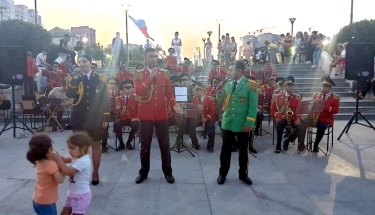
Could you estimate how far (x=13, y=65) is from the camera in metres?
9.24

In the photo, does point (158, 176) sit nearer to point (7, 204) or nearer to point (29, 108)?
point (7, 204)

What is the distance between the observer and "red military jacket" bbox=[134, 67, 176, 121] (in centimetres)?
535

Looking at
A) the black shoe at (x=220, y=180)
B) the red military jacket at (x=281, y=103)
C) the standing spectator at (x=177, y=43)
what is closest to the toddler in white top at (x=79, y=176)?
the black shoe at (x=220, y=180)

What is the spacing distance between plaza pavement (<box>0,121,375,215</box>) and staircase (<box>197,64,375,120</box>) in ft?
17.3

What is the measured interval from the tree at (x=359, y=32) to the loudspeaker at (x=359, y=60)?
25.2 feet

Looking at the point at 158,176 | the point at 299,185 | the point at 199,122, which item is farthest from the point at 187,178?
the point at 199,122

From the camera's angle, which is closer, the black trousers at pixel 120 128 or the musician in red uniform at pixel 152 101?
the musician in red uniform at pixel 152 101

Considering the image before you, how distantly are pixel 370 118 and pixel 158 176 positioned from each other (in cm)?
929

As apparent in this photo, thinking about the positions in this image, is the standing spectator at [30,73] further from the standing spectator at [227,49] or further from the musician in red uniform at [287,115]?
the standing spectator at [227,49]

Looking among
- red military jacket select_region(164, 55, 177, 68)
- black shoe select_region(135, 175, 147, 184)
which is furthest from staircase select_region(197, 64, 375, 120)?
black shoe select_region(135, 175, 147, 184)

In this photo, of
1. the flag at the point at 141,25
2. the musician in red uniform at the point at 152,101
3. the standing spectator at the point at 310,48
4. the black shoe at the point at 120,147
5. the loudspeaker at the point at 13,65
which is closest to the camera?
the musician in red uniform at the point at 152,101

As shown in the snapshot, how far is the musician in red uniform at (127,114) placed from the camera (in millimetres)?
8172

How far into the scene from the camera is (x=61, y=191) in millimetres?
5227

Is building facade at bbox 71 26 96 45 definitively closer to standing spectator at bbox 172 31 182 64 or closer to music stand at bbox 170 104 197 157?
standing spectator at bbox 172 31 182 64
